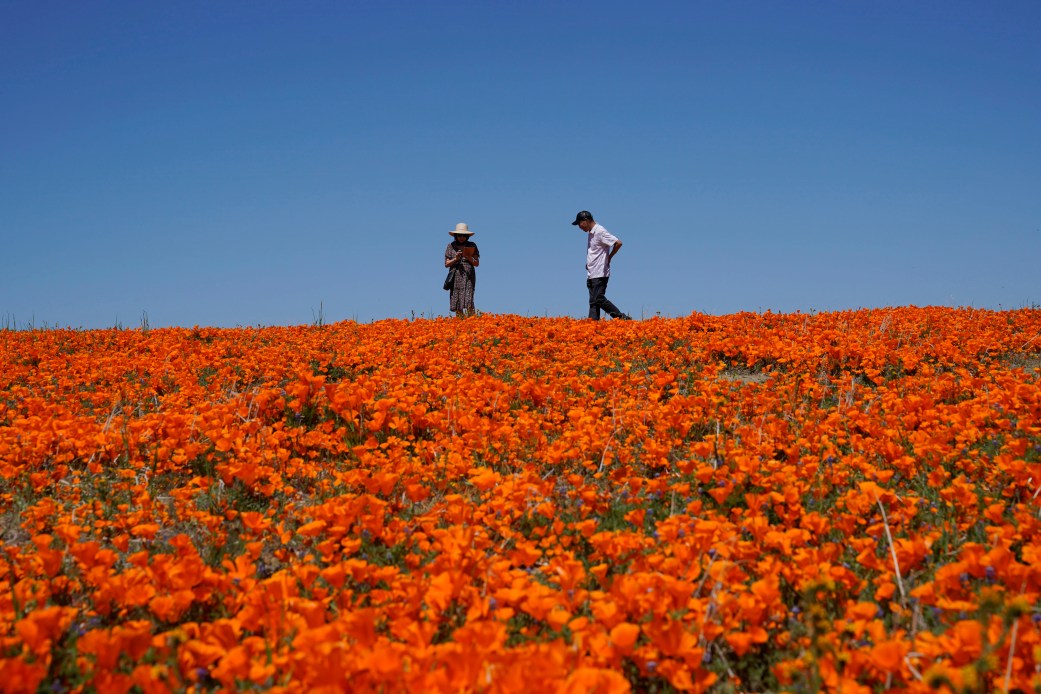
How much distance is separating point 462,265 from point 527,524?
564 inches

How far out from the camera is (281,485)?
5156mm

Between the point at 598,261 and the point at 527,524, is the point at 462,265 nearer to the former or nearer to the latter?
the point at 598,261

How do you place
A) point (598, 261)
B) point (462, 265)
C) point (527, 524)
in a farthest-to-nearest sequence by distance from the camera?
point (462, 265) < point (598, 261) < point (527, 524)

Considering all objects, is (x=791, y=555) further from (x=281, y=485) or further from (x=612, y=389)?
(x=612, y=389)

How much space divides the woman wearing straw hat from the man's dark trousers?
145 inches

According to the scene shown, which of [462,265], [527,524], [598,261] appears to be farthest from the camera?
[462,265]

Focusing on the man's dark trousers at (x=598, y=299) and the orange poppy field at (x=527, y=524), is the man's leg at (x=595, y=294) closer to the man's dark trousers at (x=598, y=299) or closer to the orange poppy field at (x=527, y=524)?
the man's dark trousers at (x=598, y=299)

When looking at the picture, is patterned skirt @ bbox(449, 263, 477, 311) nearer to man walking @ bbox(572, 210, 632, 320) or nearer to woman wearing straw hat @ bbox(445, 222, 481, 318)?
woman wearing straw hat @ bbox(445, 222, 481, 318)

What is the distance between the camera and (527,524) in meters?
4.59

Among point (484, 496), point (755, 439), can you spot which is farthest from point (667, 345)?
point (484, 496)

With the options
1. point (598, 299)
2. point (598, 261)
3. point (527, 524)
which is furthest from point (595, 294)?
point (527, 524)

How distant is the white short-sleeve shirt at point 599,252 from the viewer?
50.5ft

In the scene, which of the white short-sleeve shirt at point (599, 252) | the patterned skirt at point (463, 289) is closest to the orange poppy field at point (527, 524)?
the white short-sleeve shirt at point (599, 252)

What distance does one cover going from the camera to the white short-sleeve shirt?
1540cm
